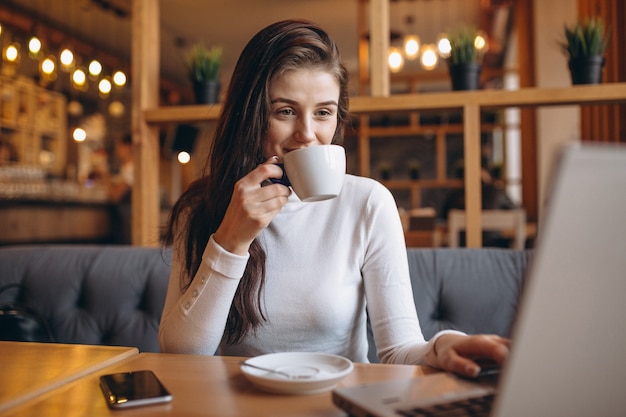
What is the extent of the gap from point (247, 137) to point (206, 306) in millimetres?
365

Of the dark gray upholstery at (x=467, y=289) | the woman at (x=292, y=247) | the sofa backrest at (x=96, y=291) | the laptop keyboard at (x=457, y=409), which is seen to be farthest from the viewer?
the sofa backrest at (x=96, y=291)

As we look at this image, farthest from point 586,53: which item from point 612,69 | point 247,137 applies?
point 612,69

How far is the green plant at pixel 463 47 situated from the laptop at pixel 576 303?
1.55m

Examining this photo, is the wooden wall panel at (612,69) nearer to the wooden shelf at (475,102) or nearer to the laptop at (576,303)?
the wooden shelf at (475,102)

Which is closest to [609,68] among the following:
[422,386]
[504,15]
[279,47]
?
[279,47]

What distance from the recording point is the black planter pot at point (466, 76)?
1.82 m

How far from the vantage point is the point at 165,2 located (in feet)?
20.4

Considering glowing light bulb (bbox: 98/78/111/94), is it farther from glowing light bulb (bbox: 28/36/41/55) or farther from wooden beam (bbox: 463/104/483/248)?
wooden beam (bbox: 463/104/483/248)

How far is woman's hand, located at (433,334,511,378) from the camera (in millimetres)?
693

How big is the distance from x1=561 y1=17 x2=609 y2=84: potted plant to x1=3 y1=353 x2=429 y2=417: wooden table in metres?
1.32

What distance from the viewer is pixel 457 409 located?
562 millimetres

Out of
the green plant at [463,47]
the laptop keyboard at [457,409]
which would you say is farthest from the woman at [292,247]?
the green plant at [463,47]

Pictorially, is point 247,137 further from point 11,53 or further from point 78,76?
point 78,76

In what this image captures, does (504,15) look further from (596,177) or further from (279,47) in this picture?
(596,177)
